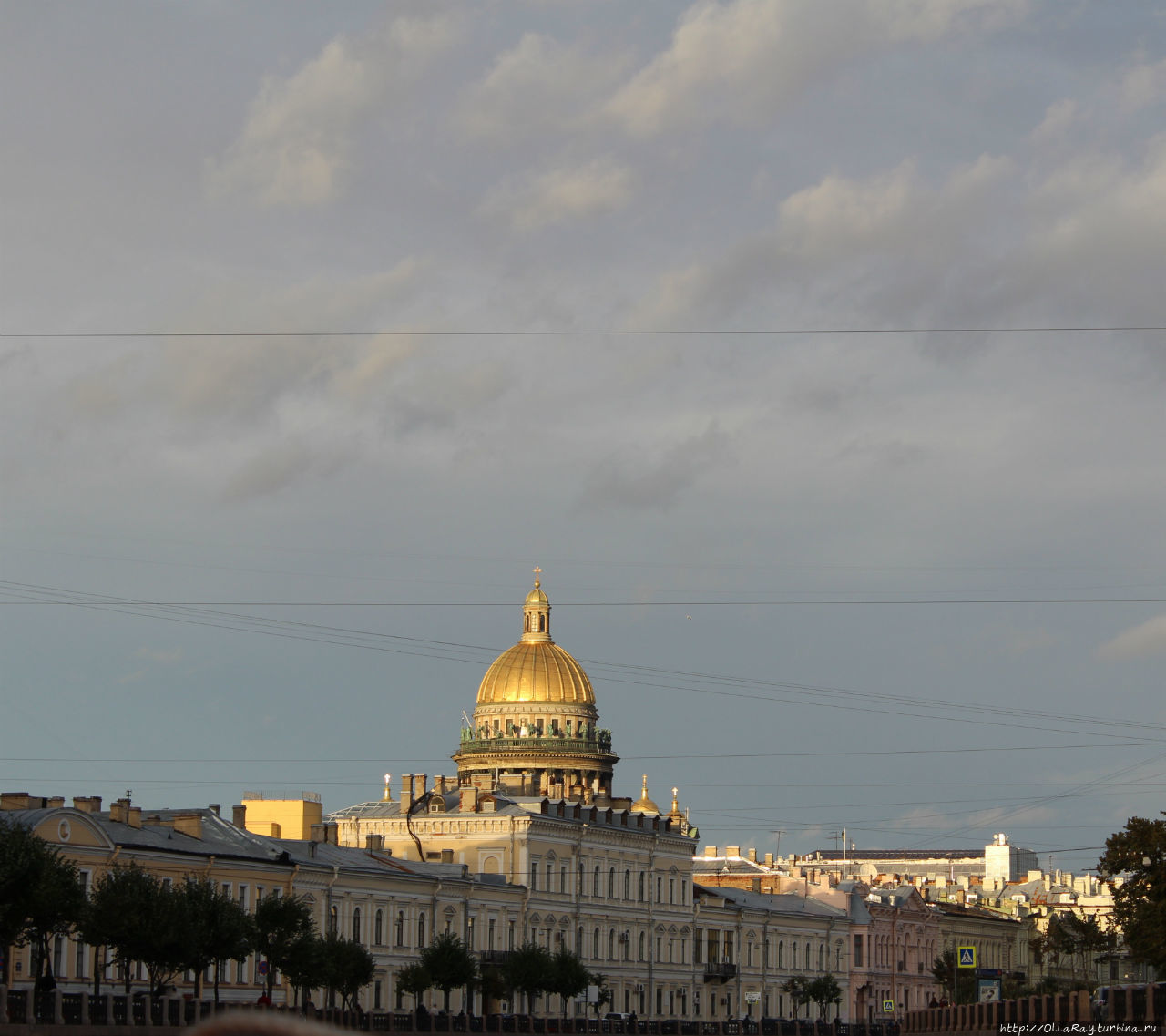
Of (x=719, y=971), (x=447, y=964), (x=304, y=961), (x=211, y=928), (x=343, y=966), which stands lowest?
(x=719, y=971)

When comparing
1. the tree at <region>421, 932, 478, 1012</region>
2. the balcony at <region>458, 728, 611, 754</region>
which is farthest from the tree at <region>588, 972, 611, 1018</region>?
the balcony at <region>458, 728, 611, 754</region>

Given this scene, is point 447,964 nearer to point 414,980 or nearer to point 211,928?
point 414,980

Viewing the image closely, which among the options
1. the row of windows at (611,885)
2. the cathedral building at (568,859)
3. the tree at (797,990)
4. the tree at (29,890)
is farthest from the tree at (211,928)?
the tree at (797,990)

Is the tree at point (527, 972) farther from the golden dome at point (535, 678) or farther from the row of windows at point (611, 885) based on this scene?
the golden dome at point (535, 678)

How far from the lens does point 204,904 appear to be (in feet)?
178

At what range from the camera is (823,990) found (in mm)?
100438

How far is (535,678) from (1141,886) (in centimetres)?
6946

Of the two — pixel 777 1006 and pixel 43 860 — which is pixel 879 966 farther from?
pixel 43 860

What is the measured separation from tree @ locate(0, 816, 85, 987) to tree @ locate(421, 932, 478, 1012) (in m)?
23.9

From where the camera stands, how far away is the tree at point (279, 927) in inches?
2327

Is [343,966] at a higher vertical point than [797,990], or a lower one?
higher

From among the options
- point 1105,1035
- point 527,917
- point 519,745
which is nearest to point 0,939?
point 1105,1035

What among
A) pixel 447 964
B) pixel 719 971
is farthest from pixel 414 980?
pixel 719 971

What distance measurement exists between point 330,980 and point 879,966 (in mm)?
60682
